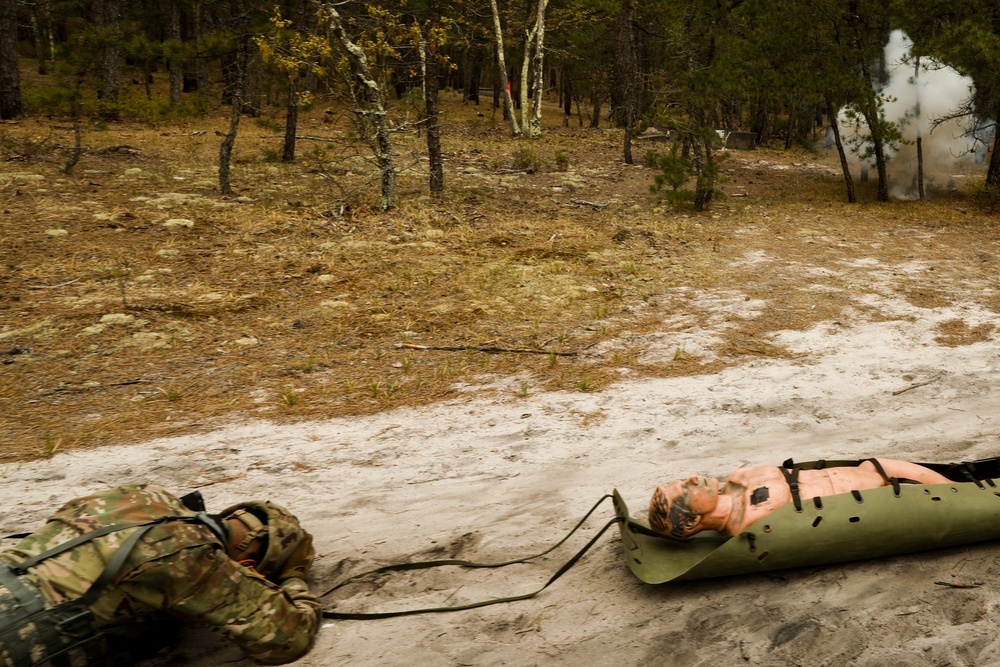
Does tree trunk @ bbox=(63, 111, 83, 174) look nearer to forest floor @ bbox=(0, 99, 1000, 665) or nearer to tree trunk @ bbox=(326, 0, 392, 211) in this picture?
forest floor @ bbox=(0, 99, 1000, 665)

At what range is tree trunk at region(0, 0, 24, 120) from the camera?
694 inches

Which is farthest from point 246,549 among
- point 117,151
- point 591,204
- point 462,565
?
point 117,151

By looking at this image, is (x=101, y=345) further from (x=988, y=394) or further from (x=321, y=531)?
(x=988, y=394)

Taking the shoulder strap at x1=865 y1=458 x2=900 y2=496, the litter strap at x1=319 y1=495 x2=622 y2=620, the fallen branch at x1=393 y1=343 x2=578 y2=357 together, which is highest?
the fallen branch at x1=393 y1=343 x2=578 y2=357

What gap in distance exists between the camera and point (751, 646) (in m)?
3.48

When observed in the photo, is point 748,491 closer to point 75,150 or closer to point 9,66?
point 75,150

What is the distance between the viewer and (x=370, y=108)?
1223cm

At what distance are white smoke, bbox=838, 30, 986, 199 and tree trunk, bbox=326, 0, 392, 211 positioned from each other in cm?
883

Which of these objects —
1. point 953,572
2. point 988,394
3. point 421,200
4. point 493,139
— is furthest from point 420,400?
point 493,139

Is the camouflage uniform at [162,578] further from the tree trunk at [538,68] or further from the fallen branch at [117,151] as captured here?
the tree trunk at [538,68]

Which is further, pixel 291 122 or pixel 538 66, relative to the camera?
pixel 538 66

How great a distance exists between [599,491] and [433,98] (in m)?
9.87

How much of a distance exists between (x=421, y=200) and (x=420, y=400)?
777cm

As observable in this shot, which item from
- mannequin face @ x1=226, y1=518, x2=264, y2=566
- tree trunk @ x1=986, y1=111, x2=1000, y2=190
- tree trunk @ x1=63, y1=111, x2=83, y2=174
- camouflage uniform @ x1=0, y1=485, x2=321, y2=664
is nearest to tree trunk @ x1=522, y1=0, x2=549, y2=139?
tree trunk @ x1=986, y1=111, x2=1000, y2=190
